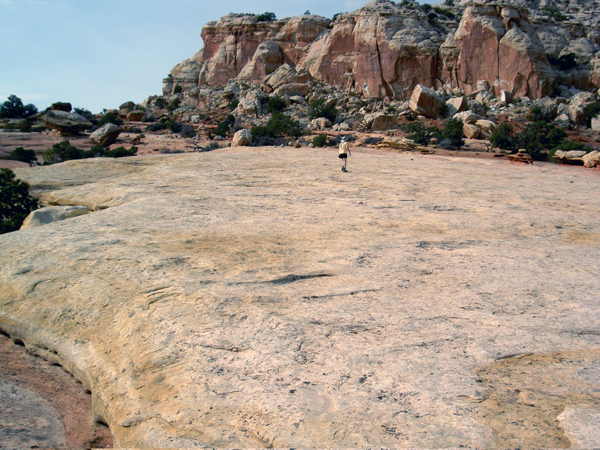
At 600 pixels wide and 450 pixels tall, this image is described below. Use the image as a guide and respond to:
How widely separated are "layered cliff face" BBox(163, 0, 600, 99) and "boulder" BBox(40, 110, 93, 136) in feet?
70.9

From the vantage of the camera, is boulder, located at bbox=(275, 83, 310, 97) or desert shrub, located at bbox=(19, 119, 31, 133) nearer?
desert shrub, located at bbox=(19, 119, 31, 133)

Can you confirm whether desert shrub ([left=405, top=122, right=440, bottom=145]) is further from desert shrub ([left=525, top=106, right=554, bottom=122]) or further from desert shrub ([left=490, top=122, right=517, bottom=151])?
desert shrub ([left=525, top=106, right=554, bottom=122])

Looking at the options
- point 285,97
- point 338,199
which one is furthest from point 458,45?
point 338,199

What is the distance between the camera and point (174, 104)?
49.8 m

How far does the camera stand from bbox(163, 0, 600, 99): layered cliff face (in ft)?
123

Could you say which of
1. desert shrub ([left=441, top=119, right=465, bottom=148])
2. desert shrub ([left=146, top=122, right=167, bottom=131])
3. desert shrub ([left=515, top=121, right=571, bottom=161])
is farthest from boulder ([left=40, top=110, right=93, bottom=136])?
desert shrub ([left=515, top=121, right=571, bottom=161])

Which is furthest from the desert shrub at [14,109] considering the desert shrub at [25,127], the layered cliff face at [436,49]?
the layered cliff face at [436,49]

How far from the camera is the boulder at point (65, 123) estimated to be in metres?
31.7

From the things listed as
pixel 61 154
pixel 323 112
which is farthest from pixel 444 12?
pixel 61 154

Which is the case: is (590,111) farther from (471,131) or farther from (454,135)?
(454,135)

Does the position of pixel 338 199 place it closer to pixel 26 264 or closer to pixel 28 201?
Answer: pixel 26 264

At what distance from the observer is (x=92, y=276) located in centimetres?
480

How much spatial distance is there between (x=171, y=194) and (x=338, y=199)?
332 centimetres

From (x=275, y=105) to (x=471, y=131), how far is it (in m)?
18.1
